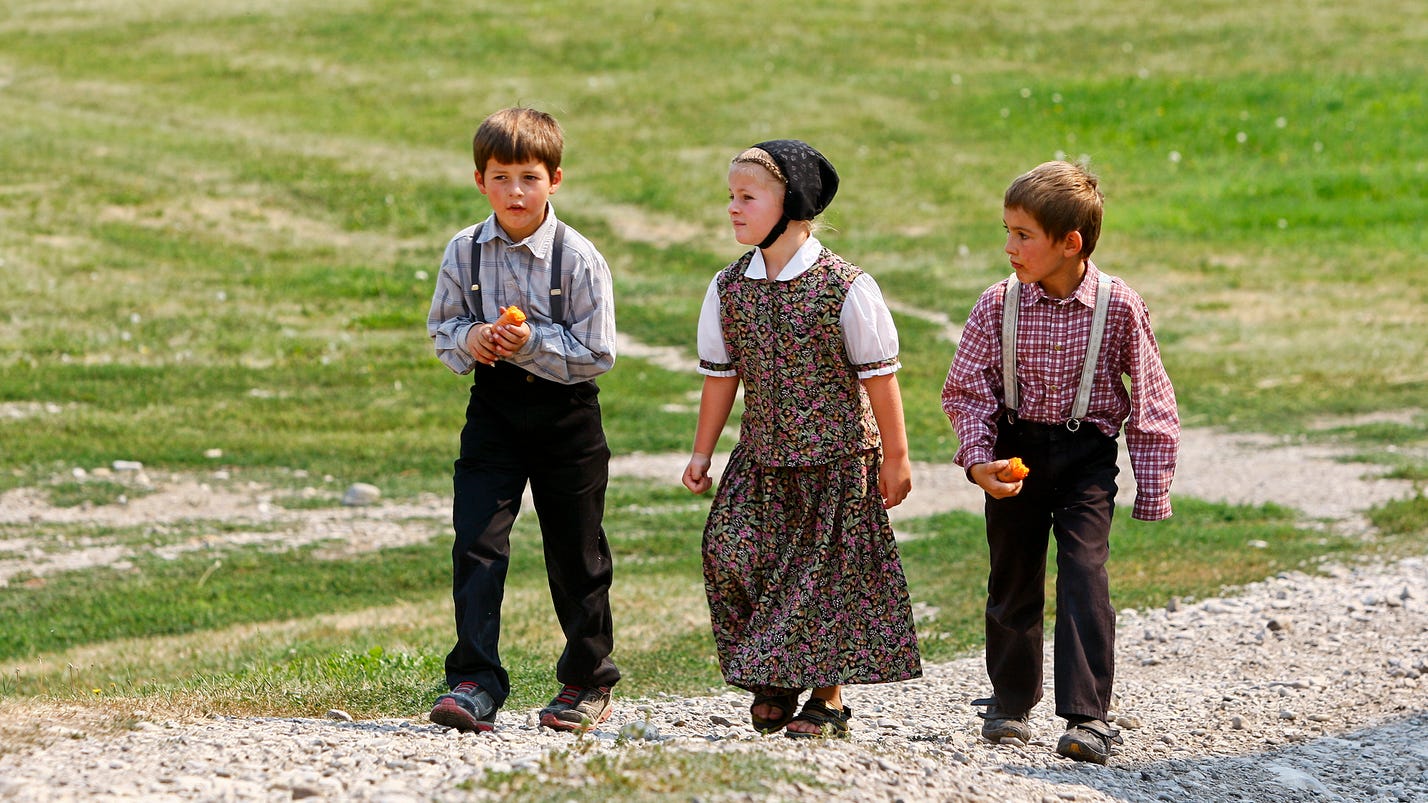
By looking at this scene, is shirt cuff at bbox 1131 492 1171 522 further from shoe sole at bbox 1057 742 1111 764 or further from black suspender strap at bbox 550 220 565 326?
black suspender strap at bbox 550 220 565 326

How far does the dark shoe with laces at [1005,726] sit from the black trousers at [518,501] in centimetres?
137

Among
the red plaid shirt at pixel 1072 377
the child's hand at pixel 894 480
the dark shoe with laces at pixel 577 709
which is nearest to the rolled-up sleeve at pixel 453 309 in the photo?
the dark shoe with laces at pixel 577 709

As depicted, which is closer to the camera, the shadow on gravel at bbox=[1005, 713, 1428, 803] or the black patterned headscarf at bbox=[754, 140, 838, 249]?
the shadow on gravel at bbox=[1005, 713, 1428, 803]

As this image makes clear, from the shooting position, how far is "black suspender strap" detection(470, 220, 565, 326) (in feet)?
17.3

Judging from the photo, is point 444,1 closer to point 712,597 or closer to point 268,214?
point 268,214

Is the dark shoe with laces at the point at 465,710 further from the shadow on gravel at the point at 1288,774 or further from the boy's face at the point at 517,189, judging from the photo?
the shadow on gravel at the point at 1288,774

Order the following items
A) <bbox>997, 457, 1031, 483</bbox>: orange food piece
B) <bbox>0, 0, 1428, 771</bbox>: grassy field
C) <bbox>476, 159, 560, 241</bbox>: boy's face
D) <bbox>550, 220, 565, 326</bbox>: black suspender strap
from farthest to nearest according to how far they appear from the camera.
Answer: <bbox>0, 0, 1428, 771</bbox>: grassy field, <bbox>550, 220, 565, 326</bbox>: black suspender strap, <bbox>476, 159, 560, 241</bbox>: boy's face, <bbox>997, 457, 1031, 483</bbox>: orange food piece

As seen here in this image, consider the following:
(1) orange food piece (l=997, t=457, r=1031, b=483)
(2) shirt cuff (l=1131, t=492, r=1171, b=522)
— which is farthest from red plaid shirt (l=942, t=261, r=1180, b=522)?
(1) orange food piece (l=997, t=457, r=1031, b=483)

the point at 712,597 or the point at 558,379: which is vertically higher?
the point at 558,379

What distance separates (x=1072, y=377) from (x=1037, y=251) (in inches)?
16.6

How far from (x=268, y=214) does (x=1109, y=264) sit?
11414 mm

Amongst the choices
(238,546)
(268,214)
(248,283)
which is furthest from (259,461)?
(268,214)

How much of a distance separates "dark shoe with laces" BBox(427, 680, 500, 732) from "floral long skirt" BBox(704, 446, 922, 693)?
0.80 m

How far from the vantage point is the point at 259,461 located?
1229cm
